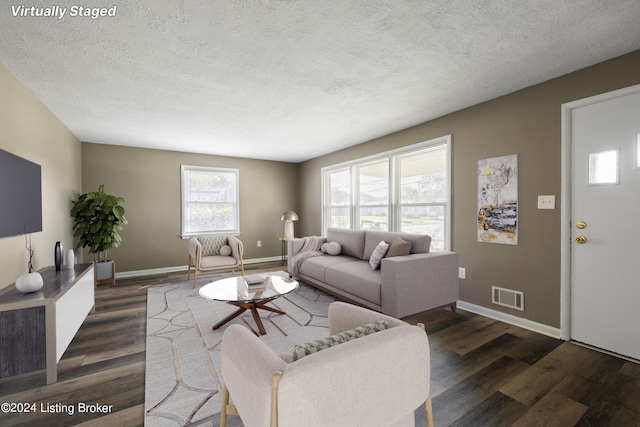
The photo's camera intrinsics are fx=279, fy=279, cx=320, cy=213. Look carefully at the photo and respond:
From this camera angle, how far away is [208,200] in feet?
19.3

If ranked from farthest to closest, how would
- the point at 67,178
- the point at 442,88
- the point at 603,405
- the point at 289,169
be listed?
1. the point at 289,169
2. the point at 67,178
3. the point at 442,88
4. the point at 603,405

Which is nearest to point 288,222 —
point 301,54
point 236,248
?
point 236,248

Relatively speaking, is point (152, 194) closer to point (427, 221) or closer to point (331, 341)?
point (427, 221)

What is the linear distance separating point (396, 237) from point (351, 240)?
2.74ft

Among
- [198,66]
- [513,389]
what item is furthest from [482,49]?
[513,389]

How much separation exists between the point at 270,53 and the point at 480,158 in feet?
8.38

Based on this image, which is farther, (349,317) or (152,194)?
(152,194)

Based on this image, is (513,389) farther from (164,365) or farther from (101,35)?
(101,35)

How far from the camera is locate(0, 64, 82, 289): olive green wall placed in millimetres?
2346

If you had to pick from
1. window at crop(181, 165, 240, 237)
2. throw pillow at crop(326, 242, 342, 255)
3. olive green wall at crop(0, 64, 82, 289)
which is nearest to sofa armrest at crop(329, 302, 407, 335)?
olive green wall at crop(0, 64, 82, 289)

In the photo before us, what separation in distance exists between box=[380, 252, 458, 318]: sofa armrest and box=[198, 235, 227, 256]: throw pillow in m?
3.34

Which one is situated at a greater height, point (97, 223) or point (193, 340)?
point (97, 223)

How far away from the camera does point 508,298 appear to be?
9.72ft

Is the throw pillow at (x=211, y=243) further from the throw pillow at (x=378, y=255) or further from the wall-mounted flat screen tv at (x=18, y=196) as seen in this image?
the throw pillow at (x=378, y=255)
